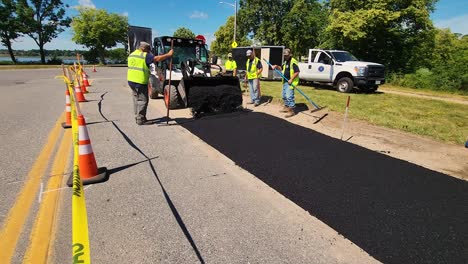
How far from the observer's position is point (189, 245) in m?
2.73

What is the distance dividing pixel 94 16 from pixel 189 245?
59825 mm

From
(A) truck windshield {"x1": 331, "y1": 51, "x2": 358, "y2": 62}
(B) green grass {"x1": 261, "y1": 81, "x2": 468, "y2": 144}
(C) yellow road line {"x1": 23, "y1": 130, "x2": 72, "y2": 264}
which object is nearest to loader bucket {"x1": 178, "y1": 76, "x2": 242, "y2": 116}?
(B) green grass {"x1": 261, "y1": 81, "x2": 468, "y2": 144}

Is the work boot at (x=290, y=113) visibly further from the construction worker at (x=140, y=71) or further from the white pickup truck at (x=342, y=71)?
the white pickup truck at (x=342, y=71)

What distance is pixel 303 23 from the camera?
123 feet

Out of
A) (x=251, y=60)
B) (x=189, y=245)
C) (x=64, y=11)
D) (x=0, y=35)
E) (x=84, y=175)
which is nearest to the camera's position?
(x=189, y=245)

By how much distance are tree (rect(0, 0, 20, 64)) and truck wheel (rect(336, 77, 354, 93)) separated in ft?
164

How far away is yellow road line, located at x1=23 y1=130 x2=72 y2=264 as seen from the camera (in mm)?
2511

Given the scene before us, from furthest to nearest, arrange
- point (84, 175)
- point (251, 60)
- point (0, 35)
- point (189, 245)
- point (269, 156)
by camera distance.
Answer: point (0, 35)
point (251, 60)
point (269, 156)
point (84, 175)
point (189, 245)

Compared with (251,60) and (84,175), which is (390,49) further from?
(84,175)

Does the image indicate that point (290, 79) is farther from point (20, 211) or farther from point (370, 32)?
point (370, 32)

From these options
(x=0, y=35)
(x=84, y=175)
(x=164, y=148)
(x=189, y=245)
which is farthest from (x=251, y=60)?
(x=0, y=35)

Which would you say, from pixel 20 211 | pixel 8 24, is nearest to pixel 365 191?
pixel 20 211

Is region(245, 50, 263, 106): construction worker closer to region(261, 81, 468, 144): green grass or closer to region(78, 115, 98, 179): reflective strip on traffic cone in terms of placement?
region(261, 81, 468, 144): green grass

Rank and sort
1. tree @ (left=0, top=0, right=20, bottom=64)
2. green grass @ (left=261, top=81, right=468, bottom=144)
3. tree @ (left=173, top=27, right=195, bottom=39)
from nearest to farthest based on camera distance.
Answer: green grass @ (left=261, top=81, right=468, bottom=144)
tree @ (left=0, top=0, right=20, bottom=64)
tree @ (left=173, top=27, right=195, bottom=39)
